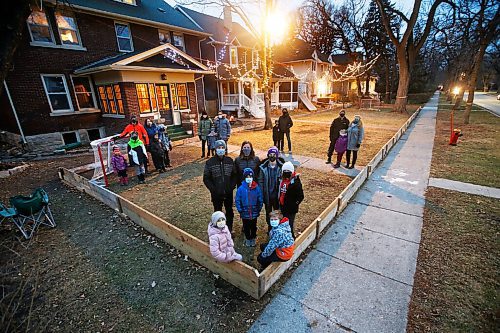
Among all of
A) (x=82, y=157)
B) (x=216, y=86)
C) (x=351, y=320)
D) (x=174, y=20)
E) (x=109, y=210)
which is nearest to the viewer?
(x=351, y=320)

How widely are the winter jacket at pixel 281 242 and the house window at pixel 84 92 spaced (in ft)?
47.9

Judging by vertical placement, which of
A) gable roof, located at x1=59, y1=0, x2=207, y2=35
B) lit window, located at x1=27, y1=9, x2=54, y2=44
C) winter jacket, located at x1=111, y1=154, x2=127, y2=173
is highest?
gable roof, located at x1=59, y1=0, x2=207, y2=35

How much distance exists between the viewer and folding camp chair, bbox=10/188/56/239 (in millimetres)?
4566

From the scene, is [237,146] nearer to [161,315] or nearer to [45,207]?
[45,207]

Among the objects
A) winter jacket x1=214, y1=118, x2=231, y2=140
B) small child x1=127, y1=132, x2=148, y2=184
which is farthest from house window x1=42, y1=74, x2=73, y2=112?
winter jacket x1=214, y1=118, x2=231, y2=140

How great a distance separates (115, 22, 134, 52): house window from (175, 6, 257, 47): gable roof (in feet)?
26.1

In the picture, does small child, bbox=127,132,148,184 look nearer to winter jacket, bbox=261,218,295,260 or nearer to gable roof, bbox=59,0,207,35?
winter jacket, bbox=261,218,295,260

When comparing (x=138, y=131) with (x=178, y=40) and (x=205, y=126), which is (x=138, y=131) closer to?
(x=205, y=126)

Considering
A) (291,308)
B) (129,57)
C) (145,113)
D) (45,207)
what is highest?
(129,57)

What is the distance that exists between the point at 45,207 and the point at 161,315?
156 inches

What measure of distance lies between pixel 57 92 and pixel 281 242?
14.7 metres

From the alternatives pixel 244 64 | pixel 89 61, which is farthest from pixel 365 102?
pixel 89 61

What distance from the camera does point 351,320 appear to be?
282 centimetres

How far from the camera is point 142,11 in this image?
601 inches
